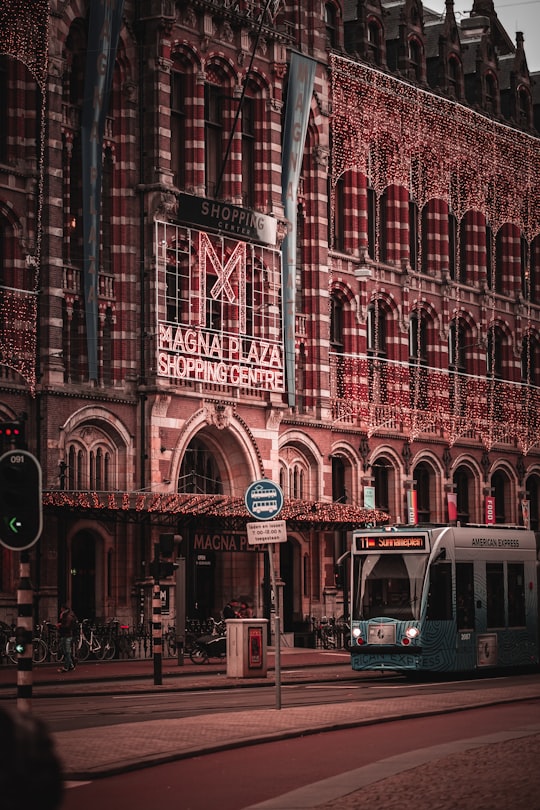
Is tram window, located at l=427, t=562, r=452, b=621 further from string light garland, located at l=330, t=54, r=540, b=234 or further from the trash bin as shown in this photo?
string light garland, located at l=330, t=54, r=540, b=234

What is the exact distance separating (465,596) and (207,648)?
31.7ft

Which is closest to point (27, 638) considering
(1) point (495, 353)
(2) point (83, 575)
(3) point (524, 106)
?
Answer: (2) point (83, 575)

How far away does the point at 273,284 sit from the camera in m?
47.5

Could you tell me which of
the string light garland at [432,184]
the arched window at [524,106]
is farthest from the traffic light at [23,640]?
the arched window at [524,106]

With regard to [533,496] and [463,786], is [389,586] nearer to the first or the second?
[463,786]

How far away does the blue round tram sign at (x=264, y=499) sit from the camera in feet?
67.6

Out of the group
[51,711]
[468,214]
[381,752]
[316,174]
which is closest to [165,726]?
[381,752]

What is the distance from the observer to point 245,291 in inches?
1827

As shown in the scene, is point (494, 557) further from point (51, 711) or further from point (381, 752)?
point (381, 752)

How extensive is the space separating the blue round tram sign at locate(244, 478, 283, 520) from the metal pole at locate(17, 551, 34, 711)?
23.7 ft

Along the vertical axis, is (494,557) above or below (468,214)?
below

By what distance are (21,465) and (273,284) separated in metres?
34.9

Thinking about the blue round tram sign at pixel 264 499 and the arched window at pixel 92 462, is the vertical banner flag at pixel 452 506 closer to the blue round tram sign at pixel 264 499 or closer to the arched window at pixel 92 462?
the arched window at pixel 92 462

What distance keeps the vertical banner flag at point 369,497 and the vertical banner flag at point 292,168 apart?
5.32 m
